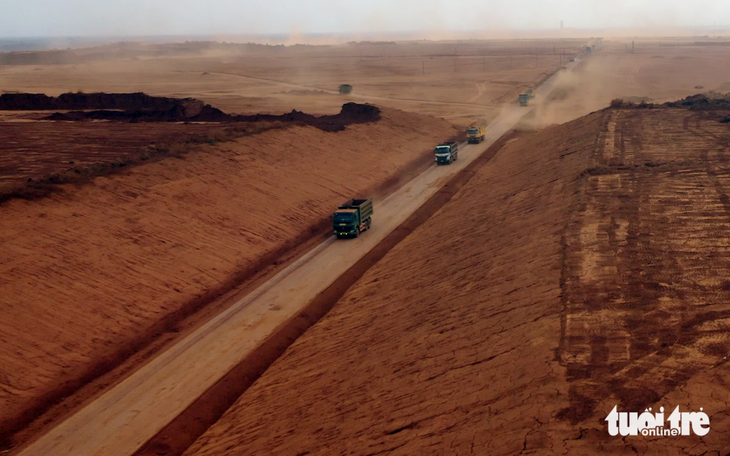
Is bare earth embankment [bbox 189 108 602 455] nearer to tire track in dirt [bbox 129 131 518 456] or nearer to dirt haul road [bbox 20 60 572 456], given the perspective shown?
tire track in dirt [bbox 129 131 518 456]

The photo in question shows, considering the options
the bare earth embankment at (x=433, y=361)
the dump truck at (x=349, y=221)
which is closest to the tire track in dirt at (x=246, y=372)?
the bare earth embankment at (x=433, y=361)

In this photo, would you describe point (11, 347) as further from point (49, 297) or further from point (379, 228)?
point (379, 228)

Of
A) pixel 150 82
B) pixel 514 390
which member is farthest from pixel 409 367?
pixel 150 82

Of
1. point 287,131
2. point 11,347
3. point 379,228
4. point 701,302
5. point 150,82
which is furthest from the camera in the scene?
point 150,82

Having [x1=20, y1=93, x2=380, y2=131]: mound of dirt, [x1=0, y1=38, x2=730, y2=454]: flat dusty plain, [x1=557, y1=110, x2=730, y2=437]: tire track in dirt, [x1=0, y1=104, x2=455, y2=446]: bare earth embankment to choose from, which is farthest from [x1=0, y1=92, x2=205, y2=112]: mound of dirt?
[x1=557, y1=110, x2=730, y2=437]: tire track in dirt

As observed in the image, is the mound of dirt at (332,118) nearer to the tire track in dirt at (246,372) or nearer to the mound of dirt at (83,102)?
the mound of dirt at (83,102)

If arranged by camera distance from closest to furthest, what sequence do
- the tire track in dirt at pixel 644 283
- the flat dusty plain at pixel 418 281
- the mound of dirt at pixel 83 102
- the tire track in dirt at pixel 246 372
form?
the tire track in dirt at pixel 644 283, the flat dusty plain at pixel 418 281, the tire track in dirt at pixel 246 372, the mound of dirt at pixel 83 102
